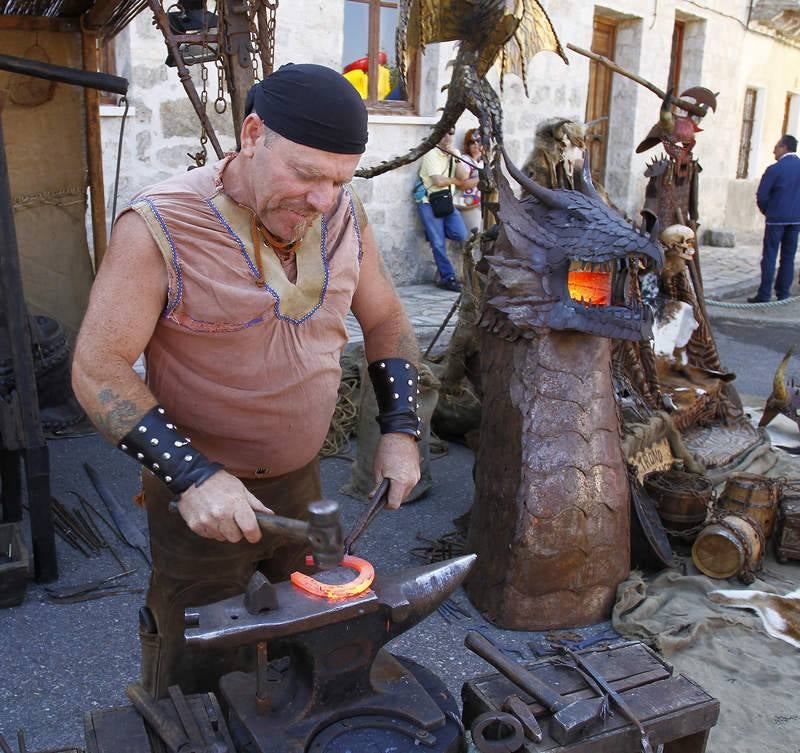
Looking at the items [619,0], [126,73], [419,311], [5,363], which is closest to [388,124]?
[419,311]

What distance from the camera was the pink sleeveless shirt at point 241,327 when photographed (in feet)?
5.85

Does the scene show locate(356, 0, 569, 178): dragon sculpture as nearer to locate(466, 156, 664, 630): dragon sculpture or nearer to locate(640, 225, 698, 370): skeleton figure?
locate(466, 156, 664, 630): dragon sculpture

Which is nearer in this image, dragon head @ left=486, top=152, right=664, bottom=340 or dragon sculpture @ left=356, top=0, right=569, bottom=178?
dragon head @ left=486, top=152, right=664, bottom=340

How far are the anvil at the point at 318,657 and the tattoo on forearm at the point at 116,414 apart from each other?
0.40m

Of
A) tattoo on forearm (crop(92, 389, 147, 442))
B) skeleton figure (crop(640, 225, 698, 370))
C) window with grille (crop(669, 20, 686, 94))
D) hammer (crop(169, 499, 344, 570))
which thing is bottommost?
skeleton figure (crop(640, 225, 698, 370))

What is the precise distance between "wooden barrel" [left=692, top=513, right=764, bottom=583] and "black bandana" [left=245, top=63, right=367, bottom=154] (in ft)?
8.65

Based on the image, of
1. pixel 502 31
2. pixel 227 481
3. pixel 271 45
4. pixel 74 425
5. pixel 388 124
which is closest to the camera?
pixel 227 481

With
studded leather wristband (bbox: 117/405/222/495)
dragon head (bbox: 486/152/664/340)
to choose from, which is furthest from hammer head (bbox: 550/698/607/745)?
dragon head (bbox: 486/152/664/340)

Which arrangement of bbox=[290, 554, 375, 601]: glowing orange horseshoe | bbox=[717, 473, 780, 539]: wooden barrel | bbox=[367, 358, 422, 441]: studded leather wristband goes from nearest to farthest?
bbox=[290, 554, 375, 601]: glowing orange horseshoe < bbox=[367, 358, 422, 441]: studded leather wristband < bbox=[717, 473, 780, 539]: wooden barrel

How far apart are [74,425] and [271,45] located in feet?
8.70

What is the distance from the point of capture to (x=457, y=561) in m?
1.68

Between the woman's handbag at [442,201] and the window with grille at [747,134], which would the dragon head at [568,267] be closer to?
→ the woman's handbag at [442,201]

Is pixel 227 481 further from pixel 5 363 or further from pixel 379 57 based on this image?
pixel 379 57

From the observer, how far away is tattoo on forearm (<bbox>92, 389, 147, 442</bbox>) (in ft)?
5.48
